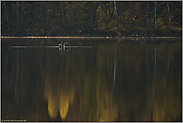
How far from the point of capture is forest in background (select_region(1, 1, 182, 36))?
61.3 meters

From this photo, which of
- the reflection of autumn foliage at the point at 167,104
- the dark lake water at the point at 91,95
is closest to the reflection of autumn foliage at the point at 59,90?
the dark lake water at the point at 91,95

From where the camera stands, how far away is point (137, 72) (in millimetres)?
12609

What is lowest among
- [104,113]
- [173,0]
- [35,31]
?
[104,113]

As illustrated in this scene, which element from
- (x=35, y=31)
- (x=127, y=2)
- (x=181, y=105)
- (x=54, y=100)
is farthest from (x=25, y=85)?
(x=127, y=2)

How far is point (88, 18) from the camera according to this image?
220 feet

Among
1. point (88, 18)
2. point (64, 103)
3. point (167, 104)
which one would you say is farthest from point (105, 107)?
point (88, 18)

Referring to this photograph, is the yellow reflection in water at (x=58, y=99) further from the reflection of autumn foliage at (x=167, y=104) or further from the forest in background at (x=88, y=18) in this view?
the forest in background at (x=88, y=18)

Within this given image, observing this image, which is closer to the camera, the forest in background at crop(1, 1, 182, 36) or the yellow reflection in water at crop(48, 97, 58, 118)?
the yellow reflection in water at crop(48, 97, 58, 118)

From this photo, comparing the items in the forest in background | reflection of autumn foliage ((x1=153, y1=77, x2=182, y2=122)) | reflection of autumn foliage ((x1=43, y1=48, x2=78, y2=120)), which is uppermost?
the forest in background

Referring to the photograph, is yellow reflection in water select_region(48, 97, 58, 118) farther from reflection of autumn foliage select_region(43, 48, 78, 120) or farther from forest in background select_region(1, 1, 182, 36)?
forest in background select_region(1, 1, 182, 36)

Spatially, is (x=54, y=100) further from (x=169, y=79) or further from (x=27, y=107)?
(x=169, y=79)

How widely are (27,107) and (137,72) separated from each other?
19.9ft

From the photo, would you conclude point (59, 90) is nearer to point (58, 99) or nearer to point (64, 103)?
point (58, 99)

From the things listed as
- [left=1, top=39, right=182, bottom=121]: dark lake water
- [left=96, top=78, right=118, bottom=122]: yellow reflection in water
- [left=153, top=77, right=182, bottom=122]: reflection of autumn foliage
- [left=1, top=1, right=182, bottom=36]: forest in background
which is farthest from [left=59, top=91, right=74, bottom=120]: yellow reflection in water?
[left=1, top=1, right=182, bottom=36]: forest in background
